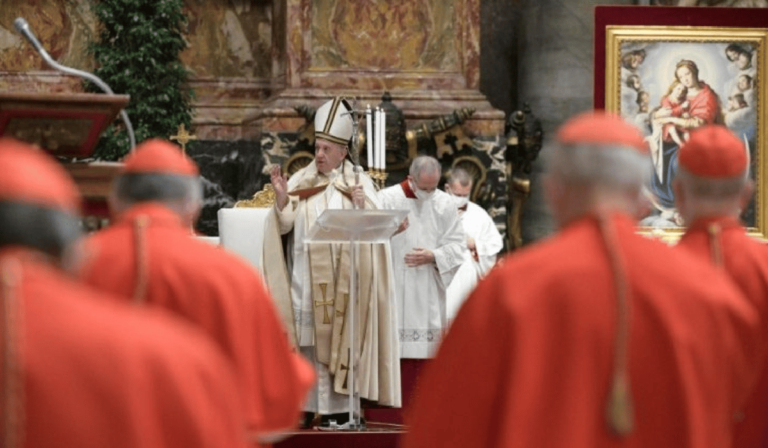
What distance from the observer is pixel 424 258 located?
11.1m

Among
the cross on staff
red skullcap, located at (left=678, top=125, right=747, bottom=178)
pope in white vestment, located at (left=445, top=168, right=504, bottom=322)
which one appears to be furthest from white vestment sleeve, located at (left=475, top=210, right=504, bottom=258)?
Answer: red skullcap, located at (left=678, top=125, right=747, bottom=178)

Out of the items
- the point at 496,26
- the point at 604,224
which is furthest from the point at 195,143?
the point at 604,224

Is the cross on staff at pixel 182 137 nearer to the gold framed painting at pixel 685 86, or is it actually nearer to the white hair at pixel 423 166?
the white hair at pixel 423 166

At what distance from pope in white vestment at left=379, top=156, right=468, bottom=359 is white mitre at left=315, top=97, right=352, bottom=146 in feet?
3.72

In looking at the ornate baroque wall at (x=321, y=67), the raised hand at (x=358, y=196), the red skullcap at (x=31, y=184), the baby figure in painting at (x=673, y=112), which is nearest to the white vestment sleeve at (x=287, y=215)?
the raised hand at (x=358, y=196)

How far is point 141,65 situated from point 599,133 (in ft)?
34.4

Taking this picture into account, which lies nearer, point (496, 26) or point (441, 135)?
point (441, 135)

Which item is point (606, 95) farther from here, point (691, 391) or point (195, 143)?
point (691, 391)

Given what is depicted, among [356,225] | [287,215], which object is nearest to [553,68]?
[287,215]

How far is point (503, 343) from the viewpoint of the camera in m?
3.73

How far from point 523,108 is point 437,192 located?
154 inches

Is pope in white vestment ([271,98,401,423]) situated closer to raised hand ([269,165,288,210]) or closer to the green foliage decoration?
raised hand ([269,165,288,210])

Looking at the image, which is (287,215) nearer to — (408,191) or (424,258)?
(424,258)

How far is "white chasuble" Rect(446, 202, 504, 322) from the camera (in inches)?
521
